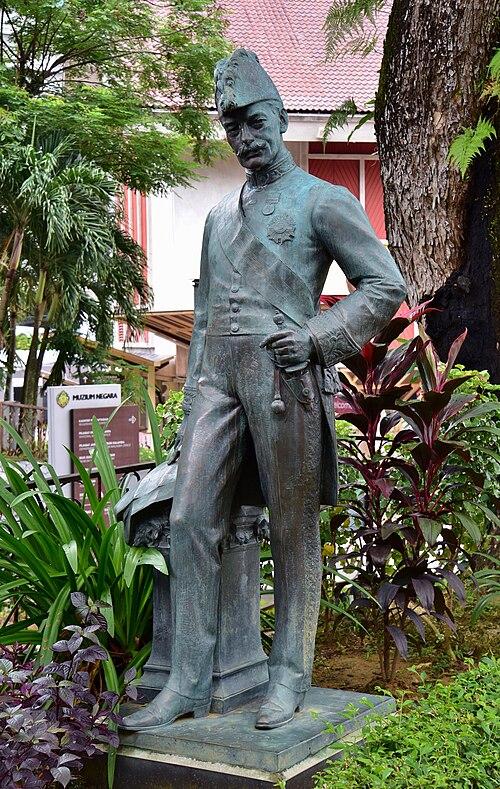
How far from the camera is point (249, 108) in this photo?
3.93 meters

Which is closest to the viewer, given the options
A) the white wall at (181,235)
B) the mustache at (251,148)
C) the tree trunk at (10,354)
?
the mustache at (251,148)

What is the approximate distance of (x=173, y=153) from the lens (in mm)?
18891

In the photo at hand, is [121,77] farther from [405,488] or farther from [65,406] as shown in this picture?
[405,488]

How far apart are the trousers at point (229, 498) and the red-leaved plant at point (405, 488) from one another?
1305 millimetres

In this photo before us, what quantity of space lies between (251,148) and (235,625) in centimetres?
181

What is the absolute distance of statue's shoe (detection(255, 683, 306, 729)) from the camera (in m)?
3.83

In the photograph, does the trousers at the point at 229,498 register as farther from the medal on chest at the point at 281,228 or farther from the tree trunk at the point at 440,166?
the tree trunk at the point at 440,166

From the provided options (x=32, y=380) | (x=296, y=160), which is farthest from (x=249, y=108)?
(x=296, y=160)

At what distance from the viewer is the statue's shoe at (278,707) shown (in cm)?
383

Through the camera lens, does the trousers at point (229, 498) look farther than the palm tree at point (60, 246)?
No

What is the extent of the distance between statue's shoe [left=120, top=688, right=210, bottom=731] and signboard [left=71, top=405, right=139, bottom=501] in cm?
571

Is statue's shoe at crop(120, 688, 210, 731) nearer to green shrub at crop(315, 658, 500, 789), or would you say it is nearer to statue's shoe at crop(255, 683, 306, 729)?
statue's shoe at crop(255, 683, 306, 729)

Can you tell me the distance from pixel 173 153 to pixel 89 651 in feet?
52.0

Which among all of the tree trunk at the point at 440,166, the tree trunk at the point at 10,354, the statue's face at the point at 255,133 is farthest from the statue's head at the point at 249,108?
the tree trunk at the point at 10,354
